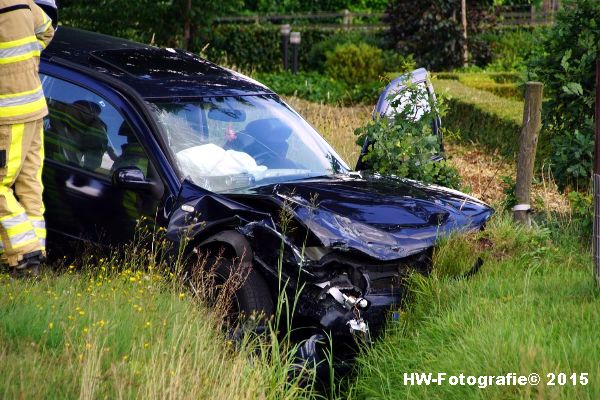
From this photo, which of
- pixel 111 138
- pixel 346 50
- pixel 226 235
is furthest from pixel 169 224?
pixel 346 50

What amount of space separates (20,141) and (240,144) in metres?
1.24

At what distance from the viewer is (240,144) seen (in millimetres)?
6141

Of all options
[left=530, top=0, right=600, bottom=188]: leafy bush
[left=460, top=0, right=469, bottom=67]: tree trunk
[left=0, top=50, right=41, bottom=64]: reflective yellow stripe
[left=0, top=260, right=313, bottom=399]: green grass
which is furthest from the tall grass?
[left=460, top=0, right=469, bottom=67]: tree trunk

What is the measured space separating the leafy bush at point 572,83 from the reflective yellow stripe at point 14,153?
411 centimetres

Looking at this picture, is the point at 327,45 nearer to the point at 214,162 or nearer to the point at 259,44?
the point at 259,44

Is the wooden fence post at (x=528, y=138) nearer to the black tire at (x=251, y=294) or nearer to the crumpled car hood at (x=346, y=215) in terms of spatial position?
the crumpled car hood at (x=346, y=215)

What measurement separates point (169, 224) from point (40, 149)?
1.02 metres

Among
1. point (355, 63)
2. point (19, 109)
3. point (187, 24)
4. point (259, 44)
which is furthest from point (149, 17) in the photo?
point (19, 109)

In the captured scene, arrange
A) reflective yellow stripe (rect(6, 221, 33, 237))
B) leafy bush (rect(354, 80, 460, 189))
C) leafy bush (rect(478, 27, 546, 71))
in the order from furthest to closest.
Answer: leafy bush (rect(478, 27, 546, 71)) → leafy bush (rect(354, 80, 460, 189)) → reflective yellow stripe (rect(6, 221, 33, 237))

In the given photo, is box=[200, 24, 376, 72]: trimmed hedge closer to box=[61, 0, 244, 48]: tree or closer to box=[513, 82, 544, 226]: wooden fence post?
box=[61, 0, 244, 48]: tree

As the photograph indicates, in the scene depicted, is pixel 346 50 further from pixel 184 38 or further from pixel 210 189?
pixel 210 189

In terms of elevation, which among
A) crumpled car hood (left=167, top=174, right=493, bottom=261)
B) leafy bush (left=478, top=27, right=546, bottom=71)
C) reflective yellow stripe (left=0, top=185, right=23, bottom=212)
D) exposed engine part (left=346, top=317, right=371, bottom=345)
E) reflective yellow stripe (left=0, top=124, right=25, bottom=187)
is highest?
reflective yellow stripe (left=0, top=124, right=25, bottom=187)

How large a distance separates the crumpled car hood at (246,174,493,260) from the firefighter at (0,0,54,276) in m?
1.29

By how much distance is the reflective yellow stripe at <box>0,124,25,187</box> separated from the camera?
5.86 m
